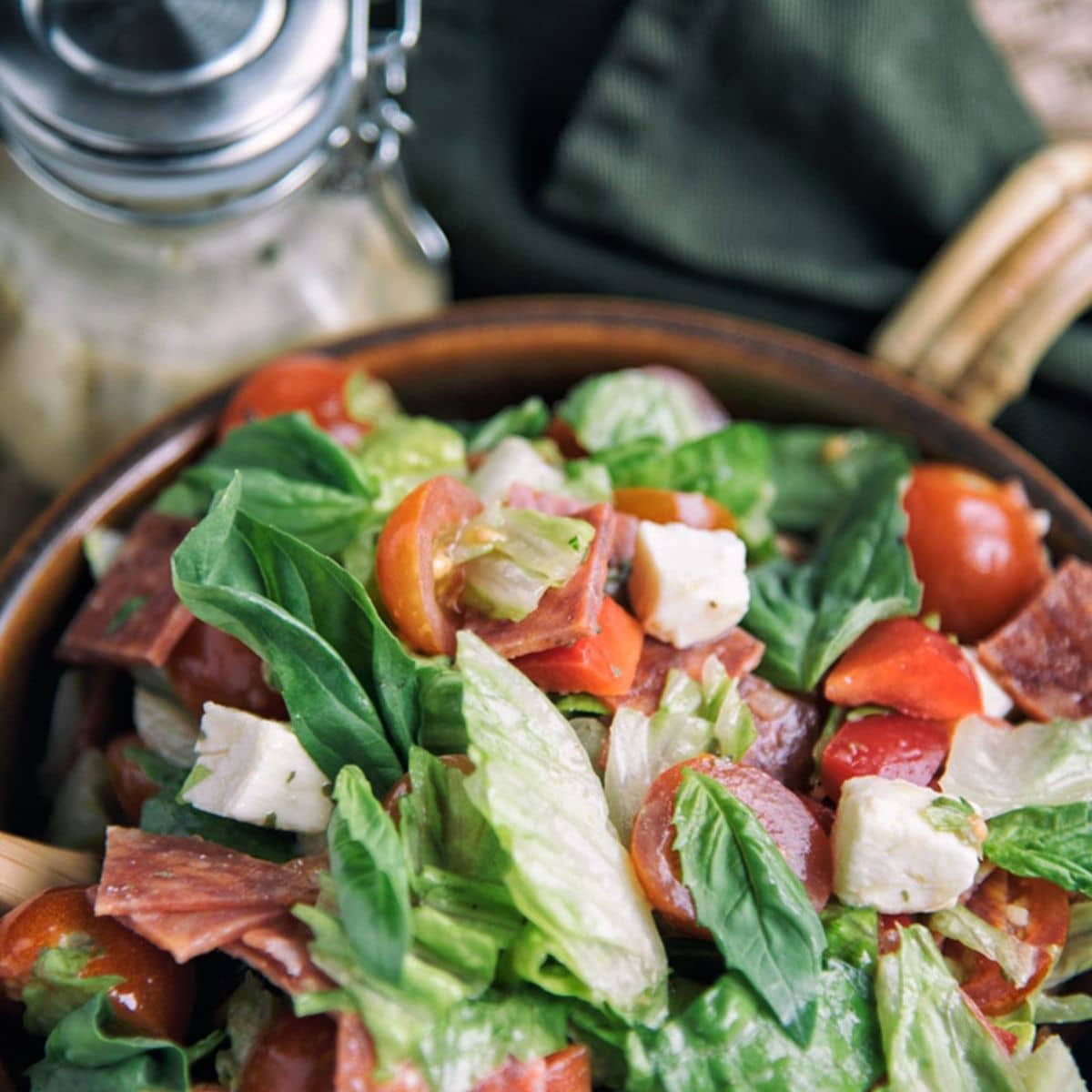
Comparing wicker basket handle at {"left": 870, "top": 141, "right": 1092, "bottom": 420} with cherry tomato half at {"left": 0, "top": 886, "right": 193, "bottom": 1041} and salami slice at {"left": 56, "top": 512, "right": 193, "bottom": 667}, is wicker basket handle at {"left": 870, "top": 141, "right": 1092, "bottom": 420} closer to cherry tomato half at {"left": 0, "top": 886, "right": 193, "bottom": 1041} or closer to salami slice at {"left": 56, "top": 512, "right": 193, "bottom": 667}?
salami slice at {"left": 56, "top": 512, "right": 193, "bottom": 667}

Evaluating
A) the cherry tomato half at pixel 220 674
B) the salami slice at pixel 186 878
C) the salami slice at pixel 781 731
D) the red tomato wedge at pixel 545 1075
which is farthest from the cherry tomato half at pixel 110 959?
the salami slice at pixel 781 731

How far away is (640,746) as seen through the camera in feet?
6.07

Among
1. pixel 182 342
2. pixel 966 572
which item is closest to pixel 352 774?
pixel 966 572

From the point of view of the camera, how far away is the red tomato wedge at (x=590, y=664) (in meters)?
1.84

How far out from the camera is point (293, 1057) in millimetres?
1649

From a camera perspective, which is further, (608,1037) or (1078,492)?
(1078,492)

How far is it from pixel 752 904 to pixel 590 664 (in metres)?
0.39

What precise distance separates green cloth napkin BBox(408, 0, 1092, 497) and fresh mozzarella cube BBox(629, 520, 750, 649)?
3.75 ft

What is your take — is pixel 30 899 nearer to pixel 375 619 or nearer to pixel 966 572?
pixel 375 619

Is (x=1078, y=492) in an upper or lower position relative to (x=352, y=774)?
upper

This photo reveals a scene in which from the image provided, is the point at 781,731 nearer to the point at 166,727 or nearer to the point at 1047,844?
the point at 1047,844

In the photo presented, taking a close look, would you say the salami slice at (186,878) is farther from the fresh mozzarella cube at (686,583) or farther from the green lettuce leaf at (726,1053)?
the fresh mozzarella cube at (686,583)

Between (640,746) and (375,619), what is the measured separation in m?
0.41

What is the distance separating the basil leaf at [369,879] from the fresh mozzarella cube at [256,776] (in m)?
0.14
